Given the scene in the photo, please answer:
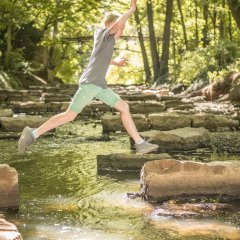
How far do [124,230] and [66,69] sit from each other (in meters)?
49.0

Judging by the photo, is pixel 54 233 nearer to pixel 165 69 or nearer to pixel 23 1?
pixel 23 1

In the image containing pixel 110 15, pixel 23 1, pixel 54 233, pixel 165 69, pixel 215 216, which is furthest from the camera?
pixel 165 69

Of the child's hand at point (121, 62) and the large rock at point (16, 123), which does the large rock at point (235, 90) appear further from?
the child's hand at point (121, 62)

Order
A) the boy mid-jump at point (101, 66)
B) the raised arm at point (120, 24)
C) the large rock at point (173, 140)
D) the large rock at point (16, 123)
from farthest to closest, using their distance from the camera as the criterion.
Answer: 1. the large rock at point (16, 123)
2. the large rock at point (173, 140)
3. the boy mid-jump at point (101, 66)
4. the raised arm at point (120, 24)

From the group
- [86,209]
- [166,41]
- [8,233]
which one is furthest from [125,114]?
[166,41]

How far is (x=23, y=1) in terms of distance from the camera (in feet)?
88.5

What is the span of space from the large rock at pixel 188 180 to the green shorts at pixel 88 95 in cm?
122

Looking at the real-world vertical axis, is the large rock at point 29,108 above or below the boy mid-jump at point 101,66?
below

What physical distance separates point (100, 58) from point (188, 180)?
175 centimetres

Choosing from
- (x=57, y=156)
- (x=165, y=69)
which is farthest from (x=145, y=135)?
(x=165, y=69)

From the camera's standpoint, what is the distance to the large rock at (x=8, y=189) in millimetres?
4570

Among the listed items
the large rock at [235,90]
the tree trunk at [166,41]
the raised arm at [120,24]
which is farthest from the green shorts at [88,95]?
the tree trunk at [166,41]

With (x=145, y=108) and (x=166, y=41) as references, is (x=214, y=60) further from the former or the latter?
(x=166, y=41)

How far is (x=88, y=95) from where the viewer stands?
5.81m
